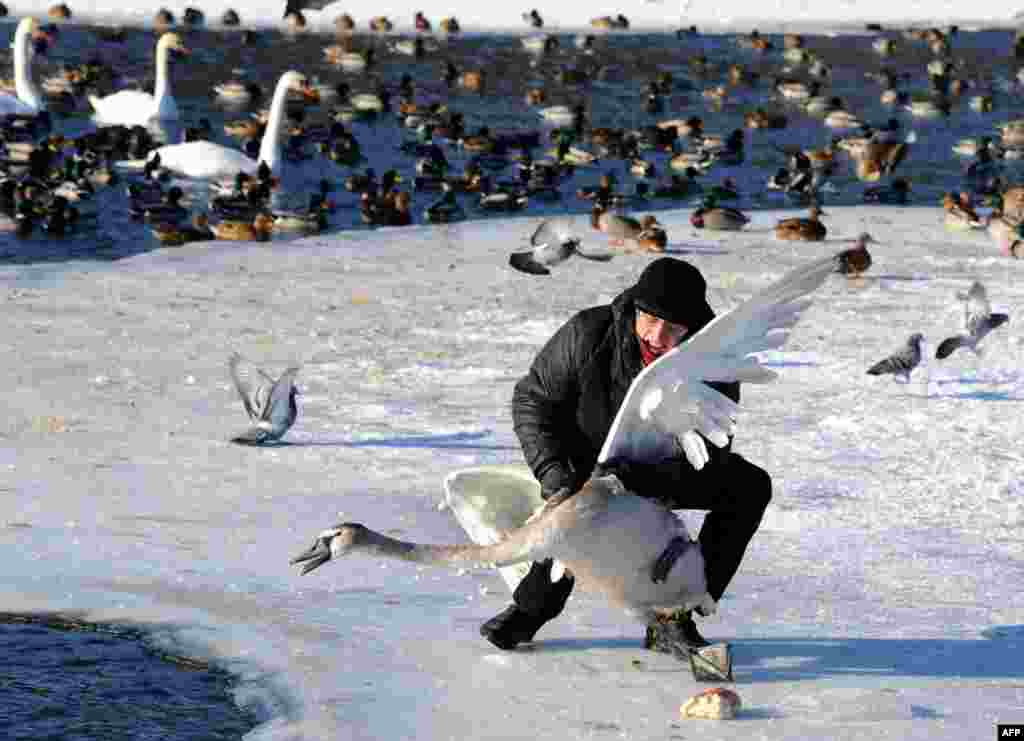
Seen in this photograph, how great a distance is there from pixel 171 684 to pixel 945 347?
617cm

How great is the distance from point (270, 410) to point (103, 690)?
3077mm

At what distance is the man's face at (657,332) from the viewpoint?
6395mm

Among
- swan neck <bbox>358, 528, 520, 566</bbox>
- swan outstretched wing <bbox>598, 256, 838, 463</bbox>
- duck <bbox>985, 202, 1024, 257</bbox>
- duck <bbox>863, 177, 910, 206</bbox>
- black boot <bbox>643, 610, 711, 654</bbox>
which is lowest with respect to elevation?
duck <bbox>863, 177, 910, 206</bbox>

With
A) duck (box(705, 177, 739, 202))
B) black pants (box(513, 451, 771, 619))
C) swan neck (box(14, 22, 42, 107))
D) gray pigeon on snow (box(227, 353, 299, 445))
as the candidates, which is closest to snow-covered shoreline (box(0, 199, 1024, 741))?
gray pigeon on snow (box(227, 353, 299, 445))

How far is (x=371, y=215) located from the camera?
→ 1922cm

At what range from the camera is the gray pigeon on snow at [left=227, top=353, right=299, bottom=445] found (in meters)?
9.64

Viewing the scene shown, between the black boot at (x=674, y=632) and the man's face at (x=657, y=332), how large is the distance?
35.4 inches

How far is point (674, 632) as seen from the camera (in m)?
6.77

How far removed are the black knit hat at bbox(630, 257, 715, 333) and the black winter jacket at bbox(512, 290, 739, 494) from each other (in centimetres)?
11

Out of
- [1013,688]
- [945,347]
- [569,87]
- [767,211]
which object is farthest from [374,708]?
[569,87]

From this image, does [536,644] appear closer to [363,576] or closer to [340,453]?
[363,576]

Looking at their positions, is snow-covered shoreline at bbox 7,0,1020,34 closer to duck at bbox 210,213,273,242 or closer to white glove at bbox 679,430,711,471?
duck at bbox 210,213,273,242

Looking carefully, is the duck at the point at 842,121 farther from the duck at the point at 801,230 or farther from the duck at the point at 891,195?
the duck at the point at 801,230

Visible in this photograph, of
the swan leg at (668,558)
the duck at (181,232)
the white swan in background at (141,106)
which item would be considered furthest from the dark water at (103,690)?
the white swan in background at (141,106)
